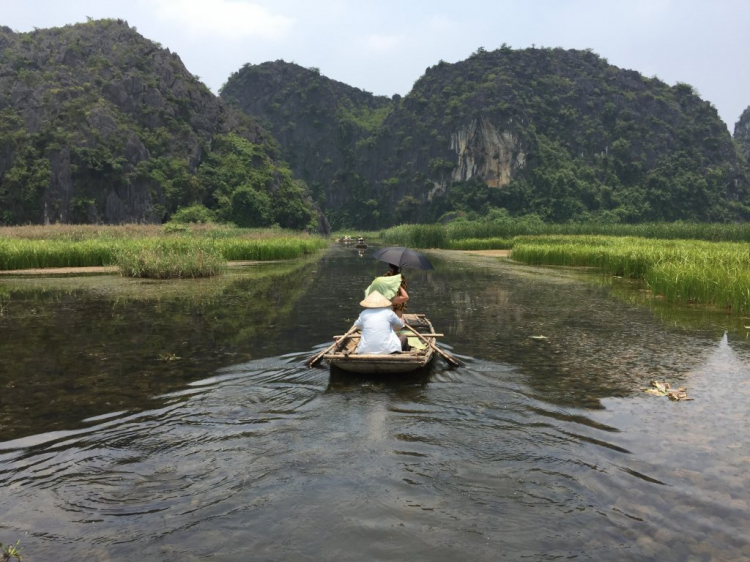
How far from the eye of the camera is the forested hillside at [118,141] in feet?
196

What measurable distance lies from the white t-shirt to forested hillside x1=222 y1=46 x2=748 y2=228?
96.3 meters

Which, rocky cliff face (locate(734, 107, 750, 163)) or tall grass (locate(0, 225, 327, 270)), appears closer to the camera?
tall grass (locate(0, 225, 327, 270))

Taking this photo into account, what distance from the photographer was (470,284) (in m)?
21.3

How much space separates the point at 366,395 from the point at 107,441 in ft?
10.0

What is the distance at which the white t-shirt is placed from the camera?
7812 mm

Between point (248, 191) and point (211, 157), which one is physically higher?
point (211, 157)

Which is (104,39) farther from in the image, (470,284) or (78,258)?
(470,284)

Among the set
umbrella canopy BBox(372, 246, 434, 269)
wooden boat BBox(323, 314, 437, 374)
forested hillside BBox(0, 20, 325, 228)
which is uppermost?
forested hillside BBox(0, 20, 325, 228)

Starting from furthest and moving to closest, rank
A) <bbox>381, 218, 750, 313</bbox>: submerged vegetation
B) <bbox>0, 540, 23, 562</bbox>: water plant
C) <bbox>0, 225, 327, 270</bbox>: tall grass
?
<bbox>0, 225, 327, 270</bbox>: tall grass, <bbox>381, 218, 750, 313</bbox>: submerged vegetation, <bbox>0, 540, 23, 562</bbox>: water plant

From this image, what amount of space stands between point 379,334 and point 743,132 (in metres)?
167

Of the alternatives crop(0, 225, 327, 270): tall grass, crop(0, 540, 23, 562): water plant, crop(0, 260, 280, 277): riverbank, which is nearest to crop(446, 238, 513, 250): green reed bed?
crop(0, 225, 327, 270): tall grass

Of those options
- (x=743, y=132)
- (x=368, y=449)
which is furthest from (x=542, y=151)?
(x=368, y=449)

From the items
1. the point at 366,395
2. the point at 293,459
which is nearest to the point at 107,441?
the point at 293,459

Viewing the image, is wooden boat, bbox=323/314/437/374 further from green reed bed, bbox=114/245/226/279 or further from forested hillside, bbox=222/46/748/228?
forested hillside, bbox=222/46/748/228
